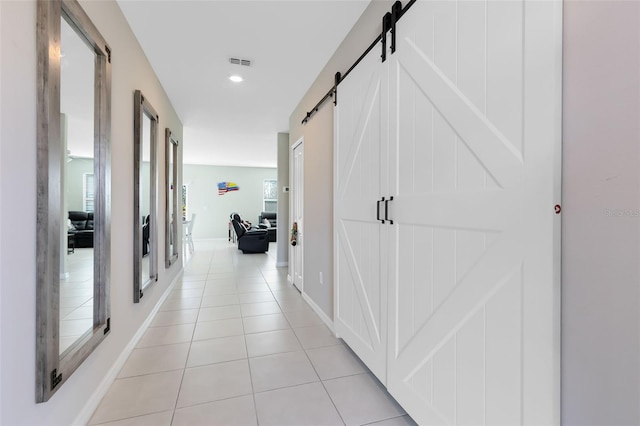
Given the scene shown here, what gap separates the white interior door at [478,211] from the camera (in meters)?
0.88

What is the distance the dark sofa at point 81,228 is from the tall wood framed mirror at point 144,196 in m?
0.64

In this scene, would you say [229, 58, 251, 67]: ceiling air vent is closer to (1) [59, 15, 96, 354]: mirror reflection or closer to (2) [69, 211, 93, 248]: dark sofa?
(1) [59, 15, 96, 354]: mirror reflection

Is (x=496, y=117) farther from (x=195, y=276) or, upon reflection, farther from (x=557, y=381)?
(x=195, y=276)

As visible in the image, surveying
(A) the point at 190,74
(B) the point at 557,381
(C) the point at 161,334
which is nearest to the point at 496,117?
(B) the point at 557,381

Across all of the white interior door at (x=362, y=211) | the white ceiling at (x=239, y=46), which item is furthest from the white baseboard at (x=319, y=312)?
the white ceiling at (x=239, y=46)

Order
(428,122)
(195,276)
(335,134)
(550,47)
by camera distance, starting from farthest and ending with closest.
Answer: (195,276)
(335,134)
(428,122)
(550,47)

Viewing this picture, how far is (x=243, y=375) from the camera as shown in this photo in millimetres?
1892

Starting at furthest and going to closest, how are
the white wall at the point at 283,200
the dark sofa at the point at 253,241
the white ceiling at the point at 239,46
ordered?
the dark sofa at the point at 253,241
the white wall at the point at 283,200
the white ceiling at the point at 239,46

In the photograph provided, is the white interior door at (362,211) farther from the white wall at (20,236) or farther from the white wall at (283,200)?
the white wall at (283,200)

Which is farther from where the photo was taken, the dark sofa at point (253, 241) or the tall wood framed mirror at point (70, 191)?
the dark sofa at point (253, 241)

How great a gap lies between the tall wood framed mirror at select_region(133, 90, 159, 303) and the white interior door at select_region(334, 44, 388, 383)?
1.63 meters

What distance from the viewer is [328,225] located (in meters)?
2.75

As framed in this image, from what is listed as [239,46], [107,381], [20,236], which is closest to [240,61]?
[239,46]

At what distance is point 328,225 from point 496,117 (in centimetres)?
189
